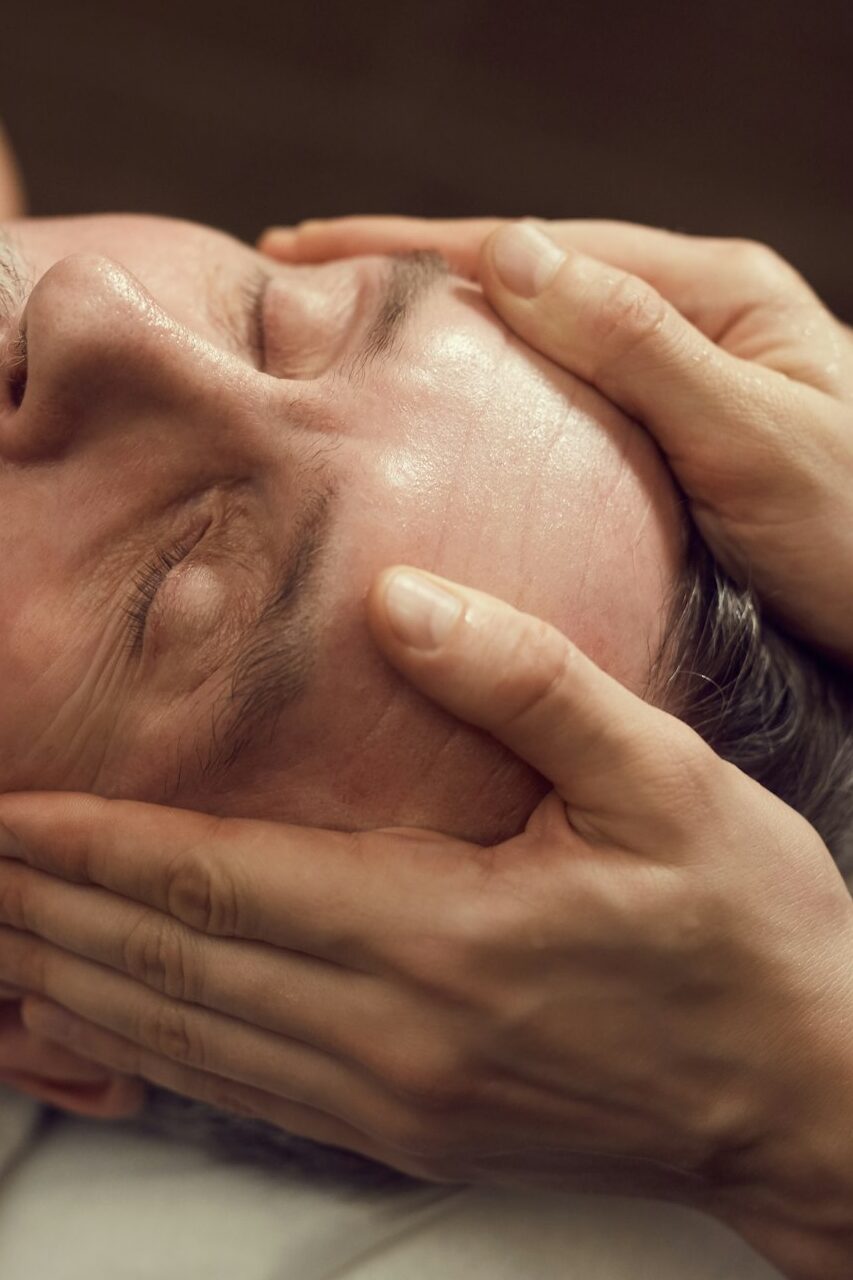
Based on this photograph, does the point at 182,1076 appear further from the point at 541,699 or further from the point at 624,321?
the point at 624,321

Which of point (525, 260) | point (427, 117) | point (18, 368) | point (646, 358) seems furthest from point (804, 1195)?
point (427, 117)

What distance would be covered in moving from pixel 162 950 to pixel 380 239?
808 mm

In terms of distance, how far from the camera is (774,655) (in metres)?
1.09

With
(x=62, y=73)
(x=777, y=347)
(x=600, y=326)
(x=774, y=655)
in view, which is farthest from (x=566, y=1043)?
(x=62, y=73)

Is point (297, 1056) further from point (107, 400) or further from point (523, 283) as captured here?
point (523, 283)

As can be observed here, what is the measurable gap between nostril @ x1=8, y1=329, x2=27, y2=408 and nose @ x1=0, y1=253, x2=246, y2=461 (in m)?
0.01

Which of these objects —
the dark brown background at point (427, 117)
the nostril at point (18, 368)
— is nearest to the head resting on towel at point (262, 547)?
the nostril at point (18, 368)

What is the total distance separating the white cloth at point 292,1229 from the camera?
1107 mm

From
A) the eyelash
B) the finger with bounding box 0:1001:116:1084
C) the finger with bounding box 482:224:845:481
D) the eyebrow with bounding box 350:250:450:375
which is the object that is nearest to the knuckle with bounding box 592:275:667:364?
the finger with bounding box 482:224:845:481

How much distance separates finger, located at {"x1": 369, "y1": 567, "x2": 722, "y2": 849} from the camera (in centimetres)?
81

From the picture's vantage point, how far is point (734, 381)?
1.00 metres

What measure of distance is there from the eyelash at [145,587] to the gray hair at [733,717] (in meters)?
0.40

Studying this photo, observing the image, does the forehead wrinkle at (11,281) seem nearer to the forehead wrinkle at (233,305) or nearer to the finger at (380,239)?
the forehead wrinkle at (233,305)

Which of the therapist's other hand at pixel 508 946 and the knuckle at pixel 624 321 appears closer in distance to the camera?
the therapist's other hand at pixel 508 946
